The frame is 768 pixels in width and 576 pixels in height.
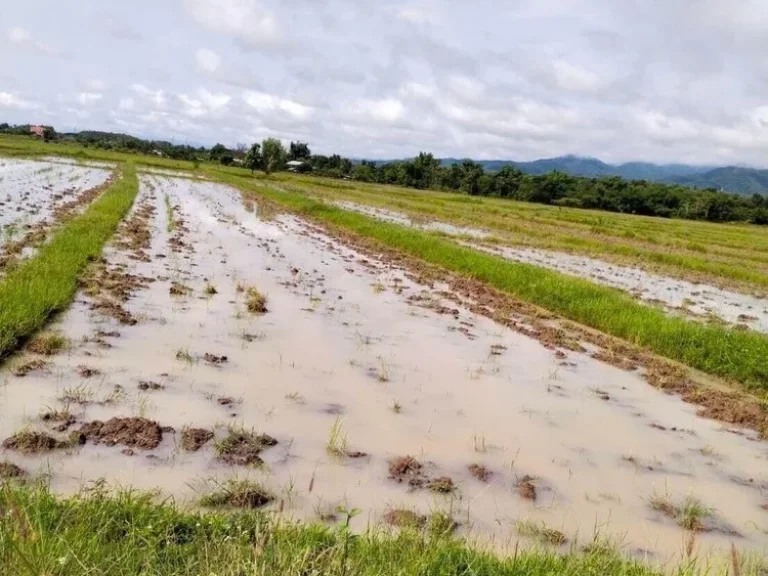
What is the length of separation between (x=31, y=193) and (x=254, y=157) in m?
49.1

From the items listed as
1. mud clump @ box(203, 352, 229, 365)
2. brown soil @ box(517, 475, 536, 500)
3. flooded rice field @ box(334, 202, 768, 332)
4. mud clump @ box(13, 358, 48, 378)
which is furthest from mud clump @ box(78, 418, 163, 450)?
flooded rice field @ box(334, 202, 768, 332)

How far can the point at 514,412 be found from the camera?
5.29m

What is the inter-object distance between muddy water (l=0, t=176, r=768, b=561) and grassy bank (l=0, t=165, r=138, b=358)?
12.6 inches

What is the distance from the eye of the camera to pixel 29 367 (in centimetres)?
481

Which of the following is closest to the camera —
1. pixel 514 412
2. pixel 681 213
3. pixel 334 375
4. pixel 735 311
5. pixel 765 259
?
pixel 514 412

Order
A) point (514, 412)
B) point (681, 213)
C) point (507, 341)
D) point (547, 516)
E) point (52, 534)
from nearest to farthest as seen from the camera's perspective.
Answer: point (52, 534) → point (547, 516) → point (514, 412) → point (507, 341) → point (681, 213)

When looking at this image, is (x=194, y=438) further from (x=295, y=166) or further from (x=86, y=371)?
(x=295, y=166)

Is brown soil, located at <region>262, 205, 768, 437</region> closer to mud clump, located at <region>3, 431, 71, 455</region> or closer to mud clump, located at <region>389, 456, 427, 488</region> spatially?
mud clump, located at <region>389, 456, 427, 488</region>

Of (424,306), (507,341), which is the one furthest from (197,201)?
(507,341)

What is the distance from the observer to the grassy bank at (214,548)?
2.24 meters

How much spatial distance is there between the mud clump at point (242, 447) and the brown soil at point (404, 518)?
0.96 meters

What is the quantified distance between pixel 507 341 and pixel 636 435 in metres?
2.72

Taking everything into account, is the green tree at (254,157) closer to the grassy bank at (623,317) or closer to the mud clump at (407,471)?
the grassy bank at (623,317)

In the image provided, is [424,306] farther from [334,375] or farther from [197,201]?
[197,201]
